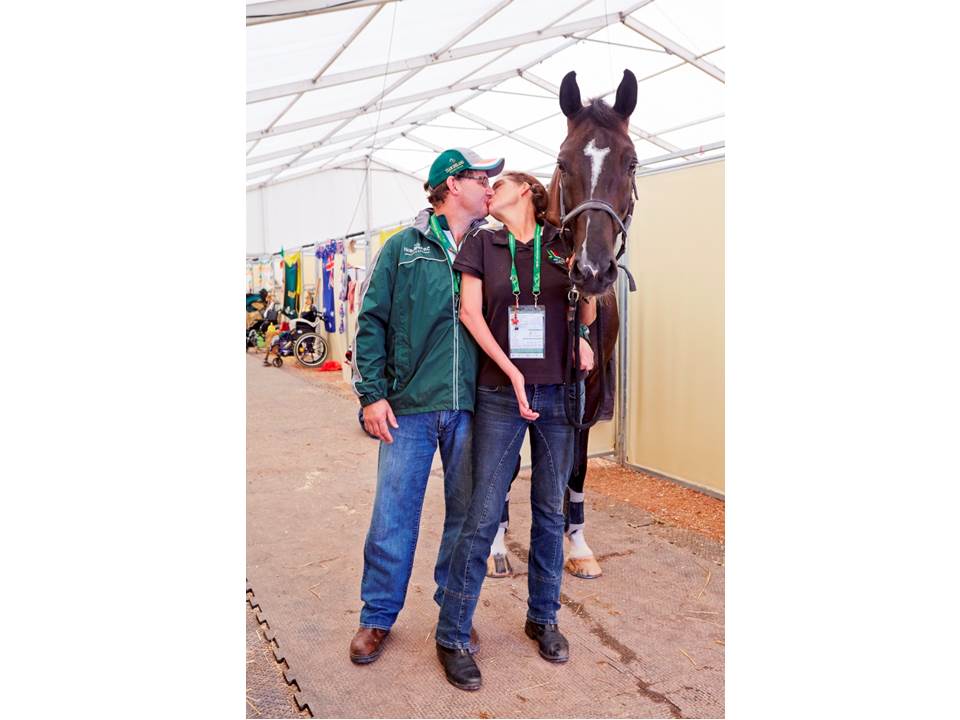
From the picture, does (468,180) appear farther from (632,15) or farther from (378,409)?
(632,15)

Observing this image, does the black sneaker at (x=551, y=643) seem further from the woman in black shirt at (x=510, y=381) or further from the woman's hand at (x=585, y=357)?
the woman's hand at (x=585, y=357)

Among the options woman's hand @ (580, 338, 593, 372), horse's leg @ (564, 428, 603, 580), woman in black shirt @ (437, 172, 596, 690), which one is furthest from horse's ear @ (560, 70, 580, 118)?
horse's leg @ (564, 428, 603, 580)

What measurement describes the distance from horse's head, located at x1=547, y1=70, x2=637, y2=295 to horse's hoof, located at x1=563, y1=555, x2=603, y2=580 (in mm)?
1362

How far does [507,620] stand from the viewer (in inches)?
87.0

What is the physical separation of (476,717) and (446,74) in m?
7.54

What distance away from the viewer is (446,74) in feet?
25.9

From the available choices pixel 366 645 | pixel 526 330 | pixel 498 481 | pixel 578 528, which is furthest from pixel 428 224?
pixel 578 528

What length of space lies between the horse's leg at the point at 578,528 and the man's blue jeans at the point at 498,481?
70 centimetres

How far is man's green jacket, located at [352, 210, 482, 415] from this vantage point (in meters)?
1.82

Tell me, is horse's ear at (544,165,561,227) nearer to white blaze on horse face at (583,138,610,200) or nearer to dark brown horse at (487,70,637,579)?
dark brown horse at (487,70,637,579)

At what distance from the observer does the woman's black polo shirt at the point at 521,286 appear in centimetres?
174

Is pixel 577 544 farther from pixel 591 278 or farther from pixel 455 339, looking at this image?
pixel 591 278

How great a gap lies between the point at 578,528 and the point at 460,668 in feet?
3.38
